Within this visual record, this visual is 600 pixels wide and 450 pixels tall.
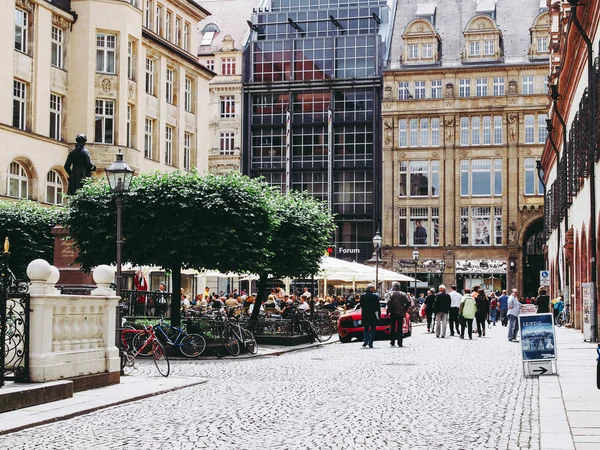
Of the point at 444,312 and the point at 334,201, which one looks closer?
the point at 444,312

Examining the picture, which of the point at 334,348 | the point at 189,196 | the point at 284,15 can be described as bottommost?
the point at 334,348

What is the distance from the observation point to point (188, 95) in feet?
191

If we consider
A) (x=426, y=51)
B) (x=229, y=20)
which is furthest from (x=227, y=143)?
(x=426, y=51)

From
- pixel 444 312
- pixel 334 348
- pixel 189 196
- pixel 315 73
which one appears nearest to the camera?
pixel 189 196

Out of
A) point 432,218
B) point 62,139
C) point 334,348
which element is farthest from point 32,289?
point 432,218

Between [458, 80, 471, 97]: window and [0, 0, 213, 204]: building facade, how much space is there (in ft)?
85.2

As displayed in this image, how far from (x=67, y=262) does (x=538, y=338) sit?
1495 cm

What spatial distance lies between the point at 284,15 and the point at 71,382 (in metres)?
71.4

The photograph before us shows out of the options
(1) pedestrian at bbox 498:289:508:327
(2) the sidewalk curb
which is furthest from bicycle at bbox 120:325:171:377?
(1) pedestrian at bbox 498:289:508:327

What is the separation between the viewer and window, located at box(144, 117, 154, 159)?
52.4 meters

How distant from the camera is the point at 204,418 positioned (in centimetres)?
1231

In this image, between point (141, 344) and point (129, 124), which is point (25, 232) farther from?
point (129, 124)

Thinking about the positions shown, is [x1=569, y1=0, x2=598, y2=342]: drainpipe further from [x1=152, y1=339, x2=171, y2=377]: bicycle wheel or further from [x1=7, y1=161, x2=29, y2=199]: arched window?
[x1=7, y1=161, x2=29, y2=199]: arched window

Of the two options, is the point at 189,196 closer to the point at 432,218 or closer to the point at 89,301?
the point at 89,301
